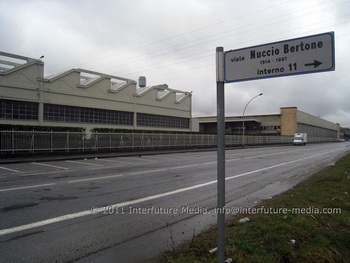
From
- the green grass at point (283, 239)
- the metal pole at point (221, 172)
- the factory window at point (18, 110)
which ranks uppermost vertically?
Answer: the factory window at point (18, 110)

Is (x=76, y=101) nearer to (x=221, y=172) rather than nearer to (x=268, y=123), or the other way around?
(x=221, y=172)

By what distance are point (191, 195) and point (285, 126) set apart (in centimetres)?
7132

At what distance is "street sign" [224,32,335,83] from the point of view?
2.50m

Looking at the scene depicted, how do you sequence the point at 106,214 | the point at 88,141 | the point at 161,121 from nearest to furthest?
the point at 106,214 → the point at 88,141 → the point at 161,121

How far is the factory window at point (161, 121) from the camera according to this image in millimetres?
39844

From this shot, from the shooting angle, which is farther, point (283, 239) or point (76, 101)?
point (76, 101)

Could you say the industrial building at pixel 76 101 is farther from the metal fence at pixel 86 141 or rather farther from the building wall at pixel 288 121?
the building wall at pixel 288 121

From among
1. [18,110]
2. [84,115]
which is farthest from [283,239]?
[84,115]

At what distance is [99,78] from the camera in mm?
33625

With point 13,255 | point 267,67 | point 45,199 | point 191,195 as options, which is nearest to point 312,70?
point 267,67

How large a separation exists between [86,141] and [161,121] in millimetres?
20777

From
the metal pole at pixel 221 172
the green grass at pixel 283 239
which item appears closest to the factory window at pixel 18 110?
the green grass at pixel 283 239

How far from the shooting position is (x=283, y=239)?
3.94 meters

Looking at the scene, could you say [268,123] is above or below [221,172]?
above
